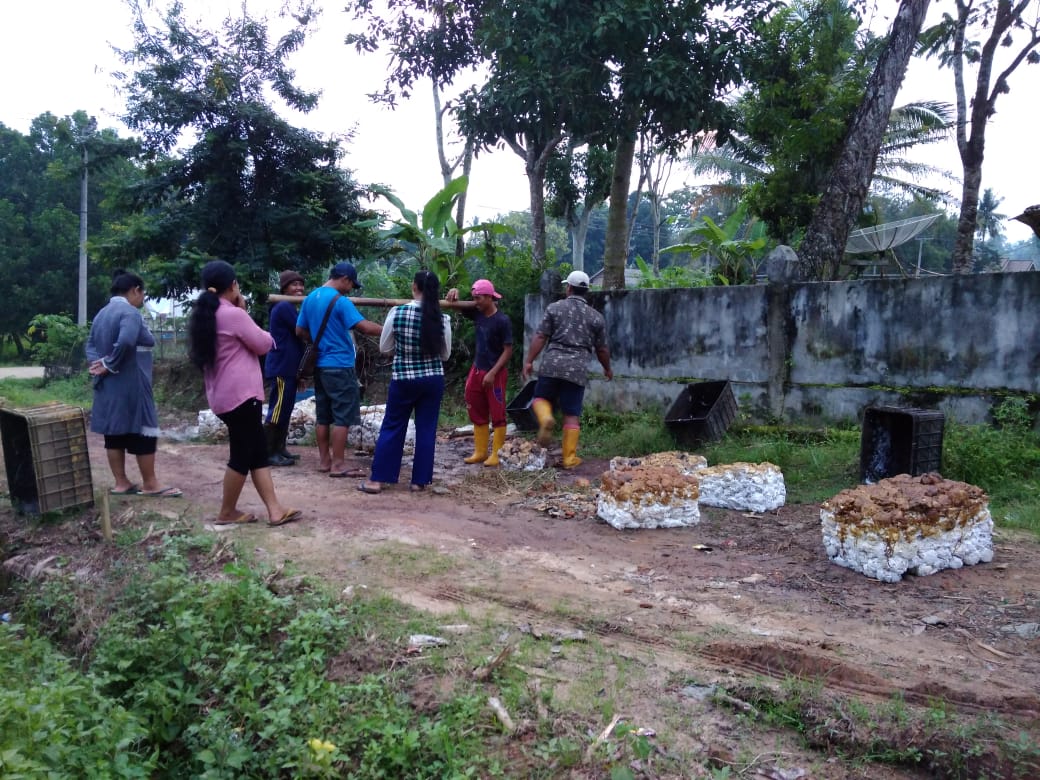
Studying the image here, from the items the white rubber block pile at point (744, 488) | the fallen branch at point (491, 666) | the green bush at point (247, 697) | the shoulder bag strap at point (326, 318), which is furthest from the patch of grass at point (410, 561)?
the shoulder bag strap at point (326, 318)

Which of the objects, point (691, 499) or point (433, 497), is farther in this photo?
point (433, 497)

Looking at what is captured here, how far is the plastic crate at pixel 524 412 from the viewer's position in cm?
862

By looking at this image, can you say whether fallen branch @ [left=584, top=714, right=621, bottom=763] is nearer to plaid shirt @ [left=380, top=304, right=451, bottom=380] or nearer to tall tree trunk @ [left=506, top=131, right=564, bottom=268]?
plaid shirt @ [left=380, top=304, right=451, bottom=380]

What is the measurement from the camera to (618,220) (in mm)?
11703

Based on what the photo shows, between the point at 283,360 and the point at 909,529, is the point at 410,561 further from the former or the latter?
the point at 283,360

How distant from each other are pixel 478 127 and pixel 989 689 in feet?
30.5

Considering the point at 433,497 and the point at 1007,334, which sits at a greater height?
the point at 1007,334

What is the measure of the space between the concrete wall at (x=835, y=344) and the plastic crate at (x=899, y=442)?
3.37 feet

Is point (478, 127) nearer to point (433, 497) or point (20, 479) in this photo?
point (433, 497)

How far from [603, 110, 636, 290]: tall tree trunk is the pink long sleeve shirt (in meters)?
7.07

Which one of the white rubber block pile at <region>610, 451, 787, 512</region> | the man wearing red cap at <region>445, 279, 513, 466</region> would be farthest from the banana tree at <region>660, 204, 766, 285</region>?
the white rubber block pile at <region>610, 451, 787, 512</region>

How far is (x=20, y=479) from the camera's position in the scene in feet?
18.8

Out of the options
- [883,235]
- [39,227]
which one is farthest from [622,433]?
[39,227]

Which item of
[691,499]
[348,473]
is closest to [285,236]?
[348,473]
